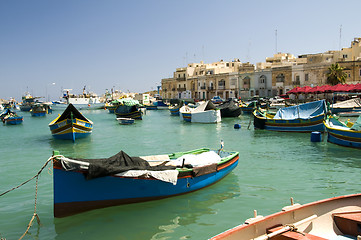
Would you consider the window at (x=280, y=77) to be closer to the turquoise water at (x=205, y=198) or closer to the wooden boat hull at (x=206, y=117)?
the wooden boat hull at (x=206, y=117)

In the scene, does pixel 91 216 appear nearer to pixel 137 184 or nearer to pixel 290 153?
pixel 137 184

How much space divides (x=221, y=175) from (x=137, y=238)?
4.71m

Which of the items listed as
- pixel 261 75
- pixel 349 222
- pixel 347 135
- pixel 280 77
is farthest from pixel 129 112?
pixel 349 222

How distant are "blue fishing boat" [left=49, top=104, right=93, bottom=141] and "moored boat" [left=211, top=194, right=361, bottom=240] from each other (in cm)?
2130

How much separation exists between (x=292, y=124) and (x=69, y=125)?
1799 centimetres

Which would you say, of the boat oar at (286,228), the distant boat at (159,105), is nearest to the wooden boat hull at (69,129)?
the boat oar at (286,228)

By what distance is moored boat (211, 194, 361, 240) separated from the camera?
5973mm

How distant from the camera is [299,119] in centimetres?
2616

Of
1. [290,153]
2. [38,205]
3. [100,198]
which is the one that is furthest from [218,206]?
[290,153]

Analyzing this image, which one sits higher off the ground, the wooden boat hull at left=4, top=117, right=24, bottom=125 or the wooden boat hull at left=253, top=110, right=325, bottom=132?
the wooden boat hull at left=253, top=110, right=325, bottom=132

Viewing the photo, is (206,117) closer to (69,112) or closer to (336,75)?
(69,112)

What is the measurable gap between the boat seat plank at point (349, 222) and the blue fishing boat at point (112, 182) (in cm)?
457

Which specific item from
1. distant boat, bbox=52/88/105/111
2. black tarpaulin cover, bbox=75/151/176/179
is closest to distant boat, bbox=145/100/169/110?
distant boat, bbox=52/88/105/111

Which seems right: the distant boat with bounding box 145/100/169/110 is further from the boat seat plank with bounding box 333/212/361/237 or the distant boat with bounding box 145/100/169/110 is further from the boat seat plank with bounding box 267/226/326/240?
the boat seat plank with bounding box 267/226/326/240
